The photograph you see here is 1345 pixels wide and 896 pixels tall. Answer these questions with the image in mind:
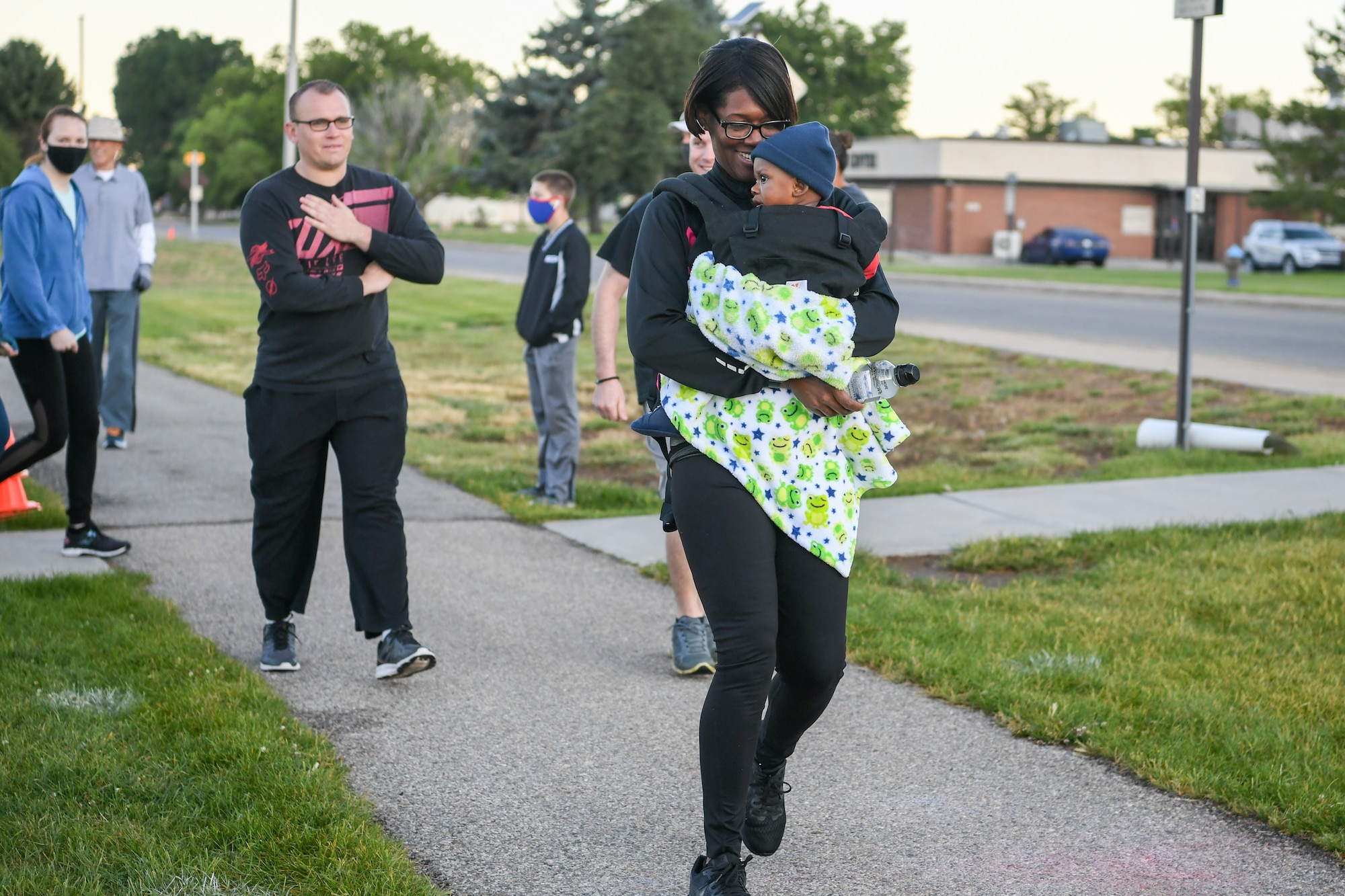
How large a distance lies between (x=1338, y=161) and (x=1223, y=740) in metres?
47.5

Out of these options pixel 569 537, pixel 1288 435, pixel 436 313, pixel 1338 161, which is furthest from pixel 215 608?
pixel 1338 161

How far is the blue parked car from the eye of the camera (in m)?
50.2

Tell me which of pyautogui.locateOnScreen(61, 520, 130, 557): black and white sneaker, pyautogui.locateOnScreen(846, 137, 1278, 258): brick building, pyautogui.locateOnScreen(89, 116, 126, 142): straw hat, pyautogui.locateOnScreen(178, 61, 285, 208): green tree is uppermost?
pyautogui.locateOnScreen(178, 61, 285, 208): green tree

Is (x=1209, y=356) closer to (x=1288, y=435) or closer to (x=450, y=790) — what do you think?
(x=1288, y=435)

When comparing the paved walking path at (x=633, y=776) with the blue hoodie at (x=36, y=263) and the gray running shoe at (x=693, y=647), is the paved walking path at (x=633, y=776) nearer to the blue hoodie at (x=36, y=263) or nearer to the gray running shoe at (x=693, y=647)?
the gray running shoe at (x=693, y=647)

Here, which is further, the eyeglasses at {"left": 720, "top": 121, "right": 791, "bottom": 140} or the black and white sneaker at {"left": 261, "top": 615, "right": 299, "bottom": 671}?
the black and white sneaker at {"left": 261, "top": 615, "right": 299, "bottom": 671}

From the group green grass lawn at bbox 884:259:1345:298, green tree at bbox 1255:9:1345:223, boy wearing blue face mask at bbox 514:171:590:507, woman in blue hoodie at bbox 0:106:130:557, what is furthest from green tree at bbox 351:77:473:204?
woman in blue hoodie at bbox 0:106:130:557

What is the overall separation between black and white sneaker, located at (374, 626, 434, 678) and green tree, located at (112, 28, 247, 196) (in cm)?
14248

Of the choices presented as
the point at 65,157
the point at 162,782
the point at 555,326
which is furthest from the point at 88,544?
the point at 162,782

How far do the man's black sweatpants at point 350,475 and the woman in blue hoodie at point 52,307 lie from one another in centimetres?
178

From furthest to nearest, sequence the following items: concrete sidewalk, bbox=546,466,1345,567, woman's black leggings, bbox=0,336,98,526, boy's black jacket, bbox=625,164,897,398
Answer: concrete sidewalk, bbox=546,466,1345,567, woman's black leggings, bbox=0,336,98,526, boy's black jacket, bbox=625,164,897,398

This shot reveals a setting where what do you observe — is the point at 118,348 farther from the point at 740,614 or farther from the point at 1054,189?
the point at 1054,189

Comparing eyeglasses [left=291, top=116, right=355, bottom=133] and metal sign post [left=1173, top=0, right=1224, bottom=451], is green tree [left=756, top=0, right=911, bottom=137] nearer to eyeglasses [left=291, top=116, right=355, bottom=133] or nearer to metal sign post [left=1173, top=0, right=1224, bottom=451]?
metal sign post [left=1173, top=0, right=1224, bottom=451]

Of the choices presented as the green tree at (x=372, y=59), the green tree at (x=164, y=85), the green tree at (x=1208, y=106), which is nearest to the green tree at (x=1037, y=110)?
the green tree at (x=1208, y=106)
